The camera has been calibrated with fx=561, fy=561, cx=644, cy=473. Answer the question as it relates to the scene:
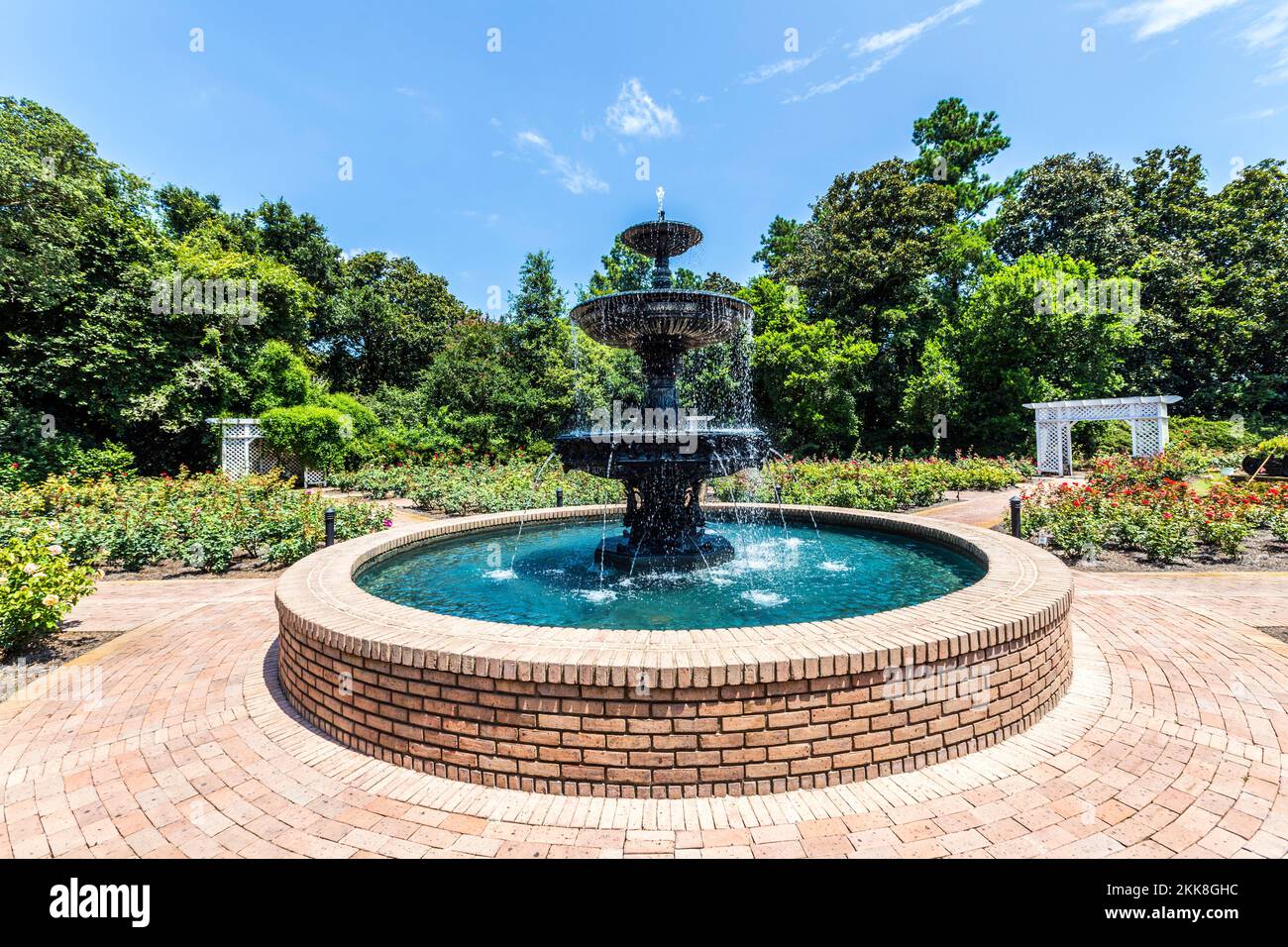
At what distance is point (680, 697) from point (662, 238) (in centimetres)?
665

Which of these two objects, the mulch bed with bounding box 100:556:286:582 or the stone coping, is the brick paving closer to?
the stone coping

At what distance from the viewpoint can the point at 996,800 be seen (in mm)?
3027

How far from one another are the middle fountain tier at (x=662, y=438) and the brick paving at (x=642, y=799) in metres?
4.13

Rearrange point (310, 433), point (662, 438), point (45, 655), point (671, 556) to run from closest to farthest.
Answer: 1. point (45, 655)
2. point (662, 438)
3. point (671, 556)
4. point (310, 433)

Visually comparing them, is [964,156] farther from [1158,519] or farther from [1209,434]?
[1158,519]

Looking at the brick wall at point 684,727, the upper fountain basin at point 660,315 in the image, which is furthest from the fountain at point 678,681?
the upper fountain basin at point 660,315

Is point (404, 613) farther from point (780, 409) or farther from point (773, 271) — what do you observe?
point (773, 271)

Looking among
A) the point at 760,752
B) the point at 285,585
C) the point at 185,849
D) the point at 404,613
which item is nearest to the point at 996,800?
the point at 760,752

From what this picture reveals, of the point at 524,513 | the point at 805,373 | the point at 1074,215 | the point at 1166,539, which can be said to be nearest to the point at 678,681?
the point at 524,513

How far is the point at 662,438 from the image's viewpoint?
6.94m

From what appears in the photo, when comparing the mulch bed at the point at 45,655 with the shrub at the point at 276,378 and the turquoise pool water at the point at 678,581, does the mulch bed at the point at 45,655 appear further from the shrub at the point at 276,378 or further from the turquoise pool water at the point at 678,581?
the shrub at the point at 276,378

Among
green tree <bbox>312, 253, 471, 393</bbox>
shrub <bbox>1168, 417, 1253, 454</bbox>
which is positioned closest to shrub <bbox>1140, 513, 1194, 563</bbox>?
shrub <bbox>1168, 417, 1253, 454</bbox>

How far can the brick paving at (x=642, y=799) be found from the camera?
275 centimetres

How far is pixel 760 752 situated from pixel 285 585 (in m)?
4.27
